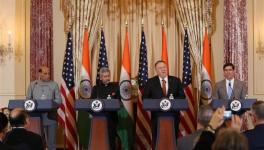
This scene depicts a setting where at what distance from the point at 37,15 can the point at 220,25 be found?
370cm

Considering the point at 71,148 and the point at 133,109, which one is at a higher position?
the point at 133,109

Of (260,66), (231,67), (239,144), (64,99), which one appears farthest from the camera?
(260,66)

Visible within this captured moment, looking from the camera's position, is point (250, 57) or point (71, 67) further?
point (250, 57)

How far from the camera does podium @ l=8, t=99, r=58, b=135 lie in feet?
27.3

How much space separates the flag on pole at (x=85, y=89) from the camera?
9031 mm

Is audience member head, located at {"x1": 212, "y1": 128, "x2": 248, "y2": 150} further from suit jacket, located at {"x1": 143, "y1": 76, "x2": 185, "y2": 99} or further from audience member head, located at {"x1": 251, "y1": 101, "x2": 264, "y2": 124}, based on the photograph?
suit jacket, located at {"x1": 143, "y1": 76, "x2": 185, "y2": 99}

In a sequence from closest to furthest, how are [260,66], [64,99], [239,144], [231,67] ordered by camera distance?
1. [239,144]
2. [231,67]
3. [64,99]
4. [260,66]

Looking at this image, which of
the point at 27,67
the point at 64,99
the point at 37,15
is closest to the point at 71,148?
the point at 64,99

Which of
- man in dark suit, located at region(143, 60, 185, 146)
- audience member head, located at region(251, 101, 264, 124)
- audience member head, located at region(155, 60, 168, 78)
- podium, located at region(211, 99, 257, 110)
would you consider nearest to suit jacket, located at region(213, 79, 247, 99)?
podium, located at region(211, 99, 257, 110)

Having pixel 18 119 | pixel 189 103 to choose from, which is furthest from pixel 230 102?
pixel 18 119

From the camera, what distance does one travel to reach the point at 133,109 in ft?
32.2

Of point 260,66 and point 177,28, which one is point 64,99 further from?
point 260,66

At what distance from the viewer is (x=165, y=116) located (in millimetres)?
7965

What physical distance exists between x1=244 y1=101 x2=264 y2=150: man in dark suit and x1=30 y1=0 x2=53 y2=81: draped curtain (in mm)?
6483
